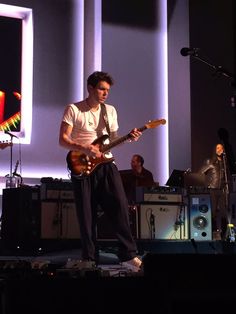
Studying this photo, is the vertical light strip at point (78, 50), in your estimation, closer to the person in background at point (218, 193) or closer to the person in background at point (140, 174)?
the person in background at point (140, 174)

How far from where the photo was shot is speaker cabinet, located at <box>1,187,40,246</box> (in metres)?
7.28

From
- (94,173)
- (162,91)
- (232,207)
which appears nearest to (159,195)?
(232,207)

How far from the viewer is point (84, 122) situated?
500cm

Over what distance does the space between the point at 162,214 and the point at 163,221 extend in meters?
0.09

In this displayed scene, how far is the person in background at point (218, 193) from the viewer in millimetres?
7807

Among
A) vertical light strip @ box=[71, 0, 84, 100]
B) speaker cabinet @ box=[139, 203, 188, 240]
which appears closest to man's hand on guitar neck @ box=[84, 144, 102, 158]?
speaker cabinet @ box=[139, 203, 188, 240]

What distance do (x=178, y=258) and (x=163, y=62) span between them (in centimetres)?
825

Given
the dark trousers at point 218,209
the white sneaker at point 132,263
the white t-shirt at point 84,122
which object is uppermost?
the white t-shirt at point 84,122

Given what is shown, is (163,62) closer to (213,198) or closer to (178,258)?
(213,198)

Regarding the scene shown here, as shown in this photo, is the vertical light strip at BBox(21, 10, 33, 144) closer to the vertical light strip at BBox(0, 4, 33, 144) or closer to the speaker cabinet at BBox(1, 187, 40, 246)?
the vertical light strip at BBox(0, 4, 33, 144)

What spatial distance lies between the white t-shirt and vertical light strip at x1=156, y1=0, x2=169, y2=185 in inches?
191

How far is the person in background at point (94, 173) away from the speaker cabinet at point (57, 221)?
2414 millimetres

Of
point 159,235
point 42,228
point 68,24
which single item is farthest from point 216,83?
point 42,228

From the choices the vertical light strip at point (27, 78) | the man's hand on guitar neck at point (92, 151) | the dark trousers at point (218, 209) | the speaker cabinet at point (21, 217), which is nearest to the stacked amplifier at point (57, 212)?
the speaker cabinet at point (21, 217)
